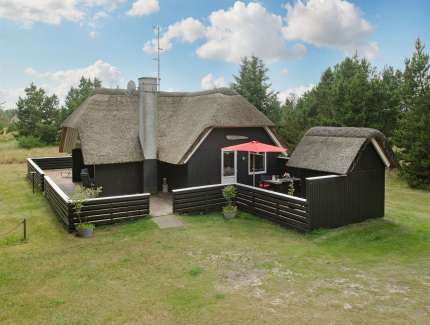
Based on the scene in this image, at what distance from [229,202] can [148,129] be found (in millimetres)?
Result: 5248

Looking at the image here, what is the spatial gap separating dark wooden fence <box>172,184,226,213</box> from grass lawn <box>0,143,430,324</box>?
52 centimetres

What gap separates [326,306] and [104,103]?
47.0 ft

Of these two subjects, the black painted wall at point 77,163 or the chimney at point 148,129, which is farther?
the black painted wall at point 77,163

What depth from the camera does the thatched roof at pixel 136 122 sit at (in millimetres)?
15664

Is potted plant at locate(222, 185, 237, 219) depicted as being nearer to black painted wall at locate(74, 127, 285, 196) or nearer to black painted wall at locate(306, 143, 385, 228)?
black painted wall at locate(74, 127, 285, 196)

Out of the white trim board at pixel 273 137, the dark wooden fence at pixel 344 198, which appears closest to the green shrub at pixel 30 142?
the white trim board at pixel 273 137

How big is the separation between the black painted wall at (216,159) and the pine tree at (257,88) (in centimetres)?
2018

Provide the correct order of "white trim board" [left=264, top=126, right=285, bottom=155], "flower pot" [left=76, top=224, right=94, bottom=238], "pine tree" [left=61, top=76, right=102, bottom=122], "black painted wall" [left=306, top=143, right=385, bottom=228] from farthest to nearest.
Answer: "pine tree" [left=61, top=76, right=102, bottom=122], "white trim board" [left=264, top=126, right=285, bottom=155], "black painted wall" [left=306, top=143, right=385, bottom=228], "flower pot" [left=76, top=224, right=94, bottom=238]

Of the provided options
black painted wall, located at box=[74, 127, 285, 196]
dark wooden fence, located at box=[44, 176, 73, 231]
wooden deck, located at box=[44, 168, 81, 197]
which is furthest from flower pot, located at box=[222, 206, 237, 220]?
wooden deck, located at box=[44, 168, 81, 197]

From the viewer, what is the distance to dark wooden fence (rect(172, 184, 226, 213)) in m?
13.6

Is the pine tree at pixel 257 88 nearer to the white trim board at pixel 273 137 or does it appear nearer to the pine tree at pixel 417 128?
the pine tree at pixel 417 128

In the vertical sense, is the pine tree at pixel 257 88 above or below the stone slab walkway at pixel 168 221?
above

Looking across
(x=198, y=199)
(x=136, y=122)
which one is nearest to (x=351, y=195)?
(x=198, y=199)

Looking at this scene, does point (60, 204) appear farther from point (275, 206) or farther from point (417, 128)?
point (417, 128)
